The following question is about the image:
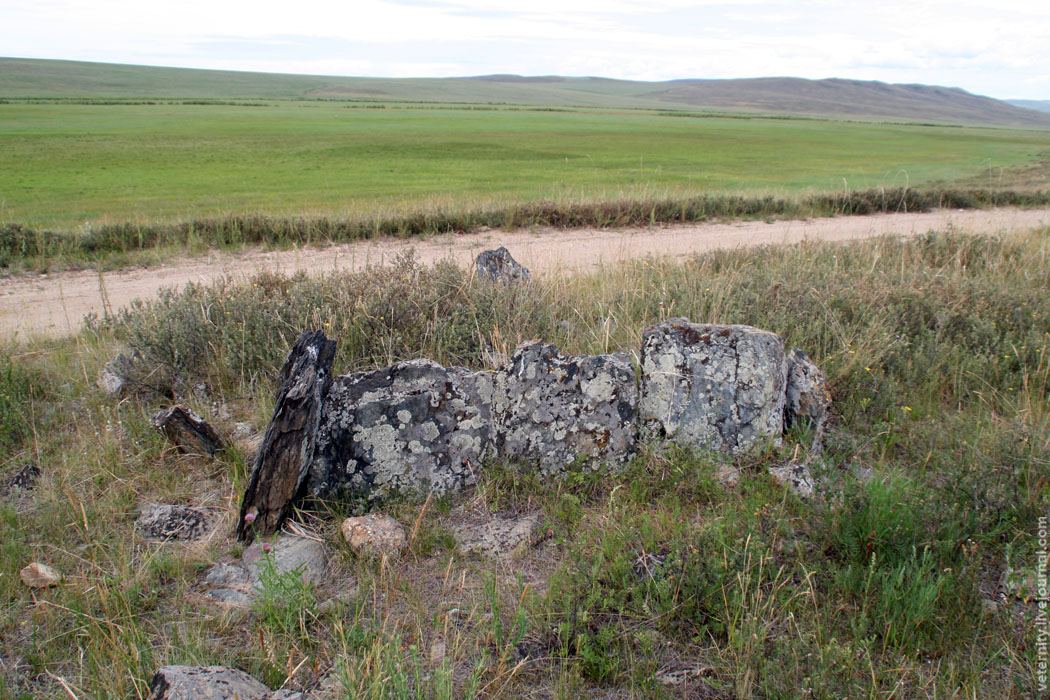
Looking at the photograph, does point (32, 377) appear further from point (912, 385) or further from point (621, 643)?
point (912, 385)

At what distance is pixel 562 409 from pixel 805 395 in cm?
170

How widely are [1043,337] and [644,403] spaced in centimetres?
435

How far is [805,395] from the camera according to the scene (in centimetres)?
447

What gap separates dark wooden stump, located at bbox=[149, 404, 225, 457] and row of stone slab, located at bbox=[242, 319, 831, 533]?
94cm

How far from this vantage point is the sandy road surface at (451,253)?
9.02 metres

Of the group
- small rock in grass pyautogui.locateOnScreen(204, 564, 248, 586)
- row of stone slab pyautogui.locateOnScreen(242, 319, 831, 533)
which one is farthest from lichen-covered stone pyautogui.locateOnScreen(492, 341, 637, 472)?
small rock in grass pyautogui.locateOnScreen(204, 564, 248, 586)

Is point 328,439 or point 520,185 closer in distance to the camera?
point 328,439

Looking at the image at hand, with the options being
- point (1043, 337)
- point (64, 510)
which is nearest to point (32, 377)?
point (64, 510)

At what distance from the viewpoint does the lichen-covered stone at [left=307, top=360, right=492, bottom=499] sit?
393 centimetres

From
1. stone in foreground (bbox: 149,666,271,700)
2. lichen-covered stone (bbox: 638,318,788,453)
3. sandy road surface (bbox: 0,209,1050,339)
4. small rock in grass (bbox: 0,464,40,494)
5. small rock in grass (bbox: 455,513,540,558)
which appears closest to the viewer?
stone in foreground (bbox: 149,666,271,700)

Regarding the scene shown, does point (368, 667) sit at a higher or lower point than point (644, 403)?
lower

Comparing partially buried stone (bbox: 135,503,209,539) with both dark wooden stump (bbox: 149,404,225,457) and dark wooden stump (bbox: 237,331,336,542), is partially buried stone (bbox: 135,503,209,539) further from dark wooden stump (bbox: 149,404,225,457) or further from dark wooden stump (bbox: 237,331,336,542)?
dark wooden stump (bbox: 149,404,225,457)

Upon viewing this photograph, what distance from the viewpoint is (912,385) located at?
535 centimetres

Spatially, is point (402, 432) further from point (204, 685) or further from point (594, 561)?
point (204, 685)
